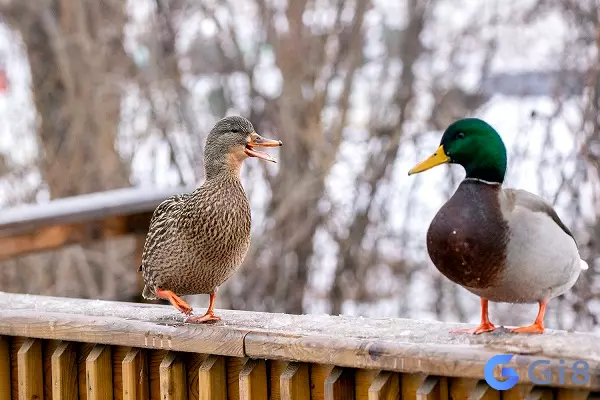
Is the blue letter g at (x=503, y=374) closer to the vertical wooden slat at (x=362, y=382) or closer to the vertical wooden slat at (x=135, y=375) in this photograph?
the vertical wooden slat at (x=362, y=382)

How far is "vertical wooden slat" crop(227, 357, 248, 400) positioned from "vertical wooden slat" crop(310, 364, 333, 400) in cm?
18

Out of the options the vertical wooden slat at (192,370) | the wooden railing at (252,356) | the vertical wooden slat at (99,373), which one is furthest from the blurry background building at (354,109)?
the vertical wooden slat at (192,370)

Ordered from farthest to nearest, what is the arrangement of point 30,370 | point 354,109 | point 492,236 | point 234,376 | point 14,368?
1. point 354,109
2. point 14,368
3. point 30,370
4. point 234,376
5. point 492,236

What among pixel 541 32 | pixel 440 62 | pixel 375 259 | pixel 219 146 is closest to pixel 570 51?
pixel 541 32

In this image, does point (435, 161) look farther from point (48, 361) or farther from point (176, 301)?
point (48, 361)

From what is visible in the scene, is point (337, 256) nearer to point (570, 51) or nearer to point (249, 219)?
point (570, 51)

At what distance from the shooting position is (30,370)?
245 cm

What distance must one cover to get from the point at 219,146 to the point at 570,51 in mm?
2587

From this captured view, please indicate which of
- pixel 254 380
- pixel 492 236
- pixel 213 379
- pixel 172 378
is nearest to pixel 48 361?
pixel 172 378

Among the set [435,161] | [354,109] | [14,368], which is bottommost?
[14,368]

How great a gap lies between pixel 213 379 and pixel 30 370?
562 millimetres

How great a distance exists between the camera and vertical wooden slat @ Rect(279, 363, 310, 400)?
6.66 feet

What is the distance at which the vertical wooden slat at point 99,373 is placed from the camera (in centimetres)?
231

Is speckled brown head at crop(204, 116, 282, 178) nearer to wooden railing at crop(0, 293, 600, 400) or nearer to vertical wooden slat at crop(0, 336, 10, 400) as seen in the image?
wooden railing at crop(0, 293, 600, 400)
